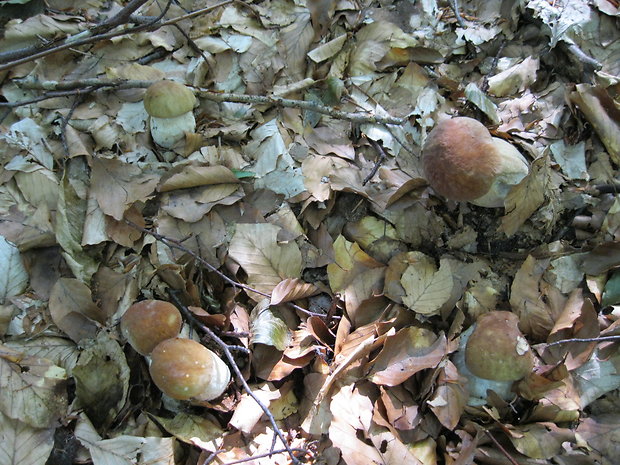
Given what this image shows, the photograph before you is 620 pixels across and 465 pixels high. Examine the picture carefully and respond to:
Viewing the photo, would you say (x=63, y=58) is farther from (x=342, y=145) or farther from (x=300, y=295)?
(x=300, y=295)

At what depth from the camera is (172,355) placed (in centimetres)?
202

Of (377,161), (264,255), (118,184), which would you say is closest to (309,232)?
(264,255)

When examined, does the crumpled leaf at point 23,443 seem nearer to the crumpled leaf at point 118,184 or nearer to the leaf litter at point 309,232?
the leaf litter at point 309,232

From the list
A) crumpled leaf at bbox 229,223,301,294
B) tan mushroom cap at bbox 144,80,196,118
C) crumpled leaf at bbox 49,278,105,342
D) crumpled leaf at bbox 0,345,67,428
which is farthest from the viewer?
tan mushroom cap at bbox 144,80,196,118

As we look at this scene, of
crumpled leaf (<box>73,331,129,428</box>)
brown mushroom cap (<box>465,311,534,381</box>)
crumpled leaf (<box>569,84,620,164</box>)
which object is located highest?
crumpled leaf (<box>569,84,620,164</box>)

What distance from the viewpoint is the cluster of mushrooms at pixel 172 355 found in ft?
6.59

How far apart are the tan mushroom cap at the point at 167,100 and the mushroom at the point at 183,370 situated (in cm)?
134

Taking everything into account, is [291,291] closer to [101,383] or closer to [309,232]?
[309,232]

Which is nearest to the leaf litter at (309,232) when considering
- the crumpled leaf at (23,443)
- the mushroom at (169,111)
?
the crumpled leaf at (23,443)

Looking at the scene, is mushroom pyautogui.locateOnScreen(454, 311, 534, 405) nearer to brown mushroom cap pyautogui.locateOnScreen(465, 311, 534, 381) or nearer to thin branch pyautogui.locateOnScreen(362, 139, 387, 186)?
brown mushroom cap pyautogui.locateOnScreen(465, 311, 534, 381)

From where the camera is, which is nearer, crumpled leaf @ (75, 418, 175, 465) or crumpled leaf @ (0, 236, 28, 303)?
crumpled leaf @ (75, 418, 175, 465)

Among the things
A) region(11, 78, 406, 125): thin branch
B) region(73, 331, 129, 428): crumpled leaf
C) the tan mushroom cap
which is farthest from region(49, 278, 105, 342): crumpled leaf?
region(11, 78, 406, 125): thin branch

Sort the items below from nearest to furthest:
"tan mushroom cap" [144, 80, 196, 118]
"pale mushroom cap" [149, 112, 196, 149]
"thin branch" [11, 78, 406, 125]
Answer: "tan mushroom cap" [144, 80, 196, 118]
"pale mushroom cap" [149, 112, 196, 149]
"thin branch" [11, 78, 406, 125]

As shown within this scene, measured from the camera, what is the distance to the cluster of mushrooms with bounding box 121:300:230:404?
201 centimetres
